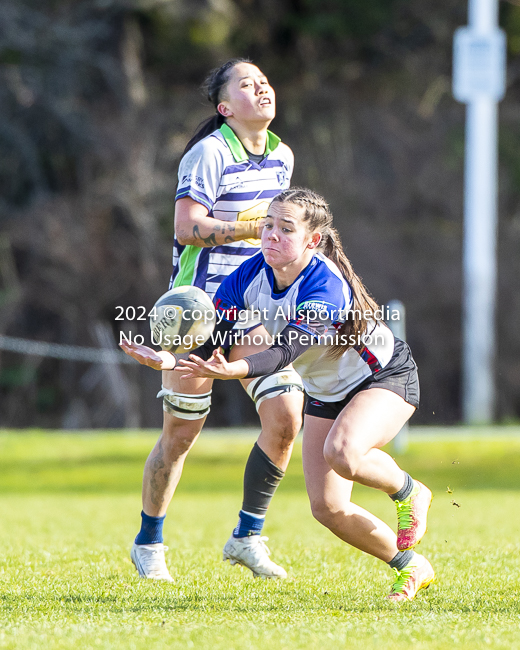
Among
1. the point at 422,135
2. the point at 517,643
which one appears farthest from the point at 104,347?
the point at 517,643

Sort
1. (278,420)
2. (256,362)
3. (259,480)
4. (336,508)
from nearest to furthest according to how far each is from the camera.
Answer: (256,362)
(336,508)
(278,420)
(259,480)

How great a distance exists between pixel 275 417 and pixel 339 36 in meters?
20.4

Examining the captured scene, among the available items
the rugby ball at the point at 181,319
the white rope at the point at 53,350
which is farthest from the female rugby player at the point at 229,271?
the white rope at the point at 53,350

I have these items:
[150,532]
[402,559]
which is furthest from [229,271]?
[402,559]

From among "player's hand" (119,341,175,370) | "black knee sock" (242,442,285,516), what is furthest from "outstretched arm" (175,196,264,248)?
"black knee sock" (242,442,285,516)

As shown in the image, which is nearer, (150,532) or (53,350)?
(150,532)

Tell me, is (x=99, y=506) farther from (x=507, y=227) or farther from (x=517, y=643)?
(x=507, y=227)

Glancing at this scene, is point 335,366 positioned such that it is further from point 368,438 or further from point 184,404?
point 184,404

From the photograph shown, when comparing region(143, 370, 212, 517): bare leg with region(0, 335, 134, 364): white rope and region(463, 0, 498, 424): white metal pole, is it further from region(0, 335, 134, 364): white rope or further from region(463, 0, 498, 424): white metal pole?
region(0, 335, 134, 364): white rope

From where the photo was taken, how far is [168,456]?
4828 millimetres

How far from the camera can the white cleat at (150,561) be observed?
4.71 meters

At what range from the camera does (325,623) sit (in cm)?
361

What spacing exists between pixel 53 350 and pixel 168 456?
1654 centimetres

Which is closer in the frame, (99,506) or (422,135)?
(99,506)
